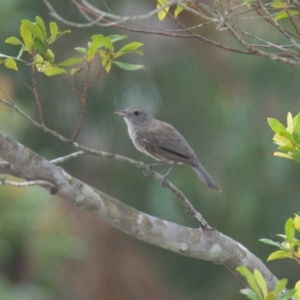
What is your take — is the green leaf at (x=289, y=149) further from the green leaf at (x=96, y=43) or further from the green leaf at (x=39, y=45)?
the green leaf at (x=39, y=45)

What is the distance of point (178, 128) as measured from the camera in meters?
11.1

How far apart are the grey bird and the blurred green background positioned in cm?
399

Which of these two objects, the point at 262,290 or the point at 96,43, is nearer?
the point at 262,290

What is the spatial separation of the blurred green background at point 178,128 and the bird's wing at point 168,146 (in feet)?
13.7

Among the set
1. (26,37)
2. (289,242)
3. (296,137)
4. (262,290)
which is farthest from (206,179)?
(262,290)

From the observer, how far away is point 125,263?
35.2 feet

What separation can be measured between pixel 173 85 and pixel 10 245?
4493mm

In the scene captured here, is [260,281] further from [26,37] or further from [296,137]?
[26,37]

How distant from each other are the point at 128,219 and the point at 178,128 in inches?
302

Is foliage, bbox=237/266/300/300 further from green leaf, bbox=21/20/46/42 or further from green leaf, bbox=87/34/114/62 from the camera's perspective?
green leaf, bbox=21/20/46/42

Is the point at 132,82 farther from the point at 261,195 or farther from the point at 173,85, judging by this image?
the point at 261,195

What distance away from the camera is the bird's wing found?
5.53 metres

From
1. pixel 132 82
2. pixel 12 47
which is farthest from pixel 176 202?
pixel 12 47

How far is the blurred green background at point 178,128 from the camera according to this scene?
1037 centimetres
